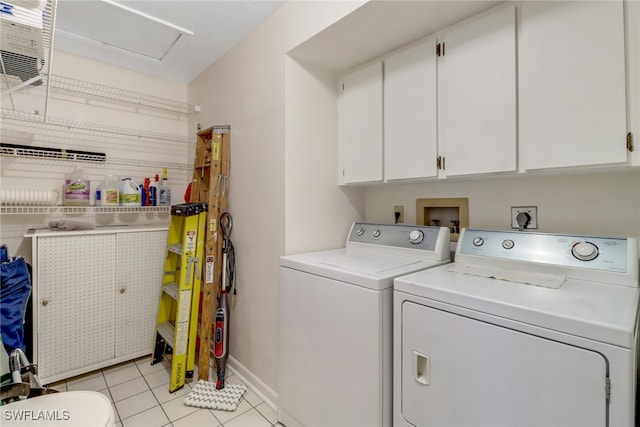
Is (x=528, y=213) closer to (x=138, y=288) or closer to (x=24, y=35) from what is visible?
(x=24, y=35)

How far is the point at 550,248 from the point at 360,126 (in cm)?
121

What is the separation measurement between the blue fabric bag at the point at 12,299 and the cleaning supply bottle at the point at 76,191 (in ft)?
1.89

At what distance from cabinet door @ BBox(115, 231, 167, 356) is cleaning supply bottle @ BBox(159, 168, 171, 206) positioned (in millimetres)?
369

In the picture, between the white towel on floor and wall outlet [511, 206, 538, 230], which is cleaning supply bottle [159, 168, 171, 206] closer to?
the white towel on floor

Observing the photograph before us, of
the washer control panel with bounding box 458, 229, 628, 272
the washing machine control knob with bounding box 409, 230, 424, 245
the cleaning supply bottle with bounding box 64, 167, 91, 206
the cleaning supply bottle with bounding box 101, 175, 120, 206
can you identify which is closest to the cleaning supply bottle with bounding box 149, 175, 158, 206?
the cleaning supply bottle with bounding box 101, 175, 120, 206

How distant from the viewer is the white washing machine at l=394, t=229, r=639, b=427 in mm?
766

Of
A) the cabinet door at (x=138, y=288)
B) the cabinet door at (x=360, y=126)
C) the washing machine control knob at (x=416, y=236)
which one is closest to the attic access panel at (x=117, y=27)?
the cabinet door at (x=360, y=126)

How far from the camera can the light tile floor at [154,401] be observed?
174 centimetres

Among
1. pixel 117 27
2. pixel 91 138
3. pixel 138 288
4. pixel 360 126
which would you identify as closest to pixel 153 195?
pixel 91 138

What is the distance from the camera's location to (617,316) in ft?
2.64

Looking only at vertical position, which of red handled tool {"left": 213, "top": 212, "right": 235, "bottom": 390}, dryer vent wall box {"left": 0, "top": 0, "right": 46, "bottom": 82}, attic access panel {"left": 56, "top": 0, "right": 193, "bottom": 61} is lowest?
red handled tool {"left": 213, "top": 212, "right": 235, "bottom": 390}

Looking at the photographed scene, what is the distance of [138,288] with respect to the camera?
7.70ft

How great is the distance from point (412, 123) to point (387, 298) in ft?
3.24

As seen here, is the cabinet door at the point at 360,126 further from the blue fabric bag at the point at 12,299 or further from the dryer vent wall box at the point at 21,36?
the blue fabric bag at the point at 12,299
